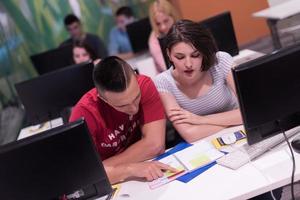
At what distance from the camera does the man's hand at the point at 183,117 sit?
82.7 inches

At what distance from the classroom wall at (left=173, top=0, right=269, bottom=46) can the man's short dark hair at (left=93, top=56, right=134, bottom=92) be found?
4.07 metres

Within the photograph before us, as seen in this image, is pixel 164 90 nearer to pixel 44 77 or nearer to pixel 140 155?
pixel 140 155

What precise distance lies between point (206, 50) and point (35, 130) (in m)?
1.68

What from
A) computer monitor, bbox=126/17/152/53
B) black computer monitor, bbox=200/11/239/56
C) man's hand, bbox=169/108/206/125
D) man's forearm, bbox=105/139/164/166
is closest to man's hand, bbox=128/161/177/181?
man's forearm, bbox=105/139/164/166

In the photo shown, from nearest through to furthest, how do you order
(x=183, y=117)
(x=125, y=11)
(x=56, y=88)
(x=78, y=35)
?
(x=183, y=117)
(x=56, y=88)
(x=78, y=35)
(x=125, y=11)

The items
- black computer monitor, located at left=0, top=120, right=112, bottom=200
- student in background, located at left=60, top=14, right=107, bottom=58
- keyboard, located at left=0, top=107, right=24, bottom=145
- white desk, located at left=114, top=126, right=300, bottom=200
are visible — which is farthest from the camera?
student in background, located at left=60, top=14, right=107, bottom=58

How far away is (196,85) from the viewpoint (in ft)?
7.38

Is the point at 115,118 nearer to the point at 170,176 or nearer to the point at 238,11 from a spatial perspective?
the point at 170,176

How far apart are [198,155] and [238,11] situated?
14.4 ft

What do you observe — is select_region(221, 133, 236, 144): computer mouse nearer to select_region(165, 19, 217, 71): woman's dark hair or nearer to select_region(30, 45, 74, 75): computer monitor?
select_region(165, 19, 217, 71): woman's dark hair

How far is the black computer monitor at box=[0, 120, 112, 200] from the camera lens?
142 centimetres

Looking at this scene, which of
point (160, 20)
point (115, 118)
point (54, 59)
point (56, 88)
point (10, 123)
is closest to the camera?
point (115, 118)

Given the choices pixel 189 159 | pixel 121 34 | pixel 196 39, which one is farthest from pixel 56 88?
pixel 121 34

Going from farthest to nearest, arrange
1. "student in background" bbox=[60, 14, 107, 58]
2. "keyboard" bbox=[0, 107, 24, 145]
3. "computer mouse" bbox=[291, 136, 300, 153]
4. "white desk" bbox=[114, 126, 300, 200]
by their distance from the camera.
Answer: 1. "student in background" bbox=[60, 14, 107, 58]
2. "keyboard" bbox=[0, 107, 24, 145]
3. "computer mouse" bbox=[291, 136, 300, 153]
4. "white desk" bbox=[114, 126, 300, 200]
